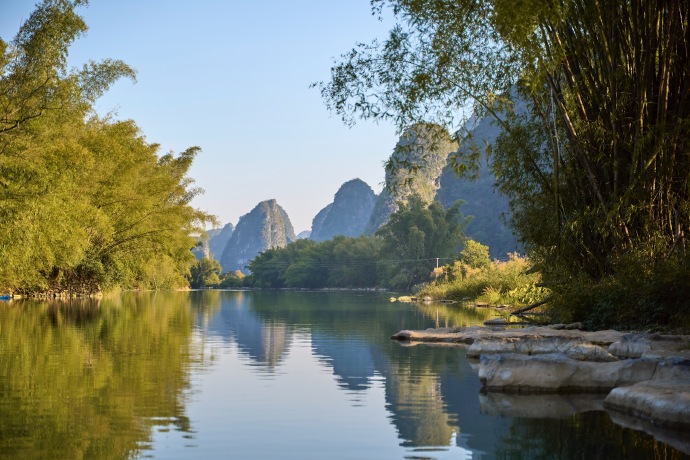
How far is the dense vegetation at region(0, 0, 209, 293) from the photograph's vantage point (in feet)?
62.9

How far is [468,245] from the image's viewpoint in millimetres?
46188

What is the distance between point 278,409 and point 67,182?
1945 cm

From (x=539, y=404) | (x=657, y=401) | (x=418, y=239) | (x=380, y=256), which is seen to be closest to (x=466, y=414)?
(x=539, y=404)

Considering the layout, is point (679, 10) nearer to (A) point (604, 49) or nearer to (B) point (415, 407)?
(A) point (604, 49)

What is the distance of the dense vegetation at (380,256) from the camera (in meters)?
65.6

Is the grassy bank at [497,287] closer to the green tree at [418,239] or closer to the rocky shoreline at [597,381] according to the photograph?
the rocky shoreline at [597,381]

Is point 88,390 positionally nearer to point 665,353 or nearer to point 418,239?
point 665,353

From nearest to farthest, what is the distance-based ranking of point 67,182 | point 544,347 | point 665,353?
1. point 665,353
2. point 544,347
3. point 67,182

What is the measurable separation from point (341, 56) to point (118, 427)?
11077 millimetres

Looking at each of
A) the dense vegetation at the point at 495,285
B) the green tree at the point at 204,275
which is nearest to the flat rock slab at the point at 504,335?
the dense vegetation at the point at 495,285

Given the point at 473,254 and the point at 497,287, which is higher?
the point at 473,254

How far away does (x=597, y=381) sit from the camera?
7.38 metres

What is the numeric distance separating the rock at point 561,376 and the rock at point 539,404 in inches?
6.8

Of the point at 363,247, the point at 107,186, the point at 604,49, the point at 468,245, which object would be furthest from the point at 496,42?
the point at 363,247
